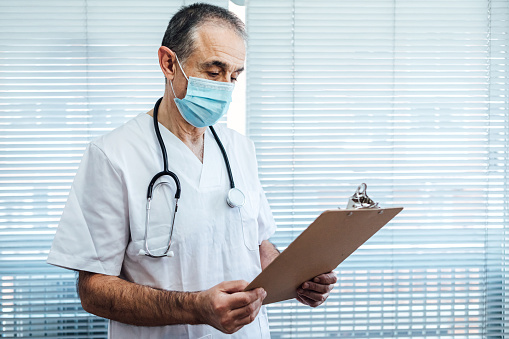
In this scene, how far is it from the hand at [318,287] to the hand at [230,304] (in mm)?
238

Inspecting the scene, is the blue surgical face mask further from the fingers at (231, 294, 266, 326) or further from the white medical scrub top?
the fingers at (231, 294, 266, 326)

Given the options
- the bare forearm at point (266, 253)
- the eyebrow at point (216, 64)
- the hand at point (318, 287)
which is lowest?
the hand at point (318, 287)

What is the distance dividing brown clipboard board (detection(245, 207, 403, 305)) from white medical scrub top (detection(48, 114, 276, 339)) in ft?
0.65

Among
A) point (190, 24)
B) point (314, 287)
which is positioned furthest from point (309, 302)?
point (190, 24)

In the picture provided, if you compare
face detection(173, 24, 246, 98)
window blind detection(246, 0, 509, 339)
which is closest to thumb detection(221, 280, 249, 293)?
face detection(173, 24, 246, 98)

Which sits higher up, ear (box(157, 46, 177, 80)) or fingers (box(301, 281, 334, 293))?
ear (box(157, 46, 177, 80))

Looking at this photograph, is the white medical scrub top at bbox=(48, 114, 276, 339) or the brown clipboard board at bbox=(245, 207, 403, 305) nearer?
the brown clipboard board at bbox=(245, 207, 403, 305)

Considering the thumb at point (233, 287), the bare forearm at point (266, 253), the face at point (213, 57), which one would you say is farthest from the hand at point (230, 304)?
the face at point (213, 57)

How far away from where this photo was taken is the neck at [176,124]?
1257 mm

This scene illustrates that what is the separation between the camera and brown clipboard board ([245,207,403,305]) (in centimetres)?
88

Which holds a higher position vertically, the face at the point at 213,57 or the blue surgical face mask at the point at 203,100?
the face at the point at 213,57

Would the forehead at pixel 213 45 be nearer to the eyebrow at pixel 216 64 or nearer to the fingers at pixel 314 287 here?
the eyebrow at pixel 216 64

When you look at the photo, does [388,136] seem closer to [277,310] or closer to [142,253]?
[277,310]

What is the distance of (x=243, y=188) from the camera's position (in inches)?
52.3
